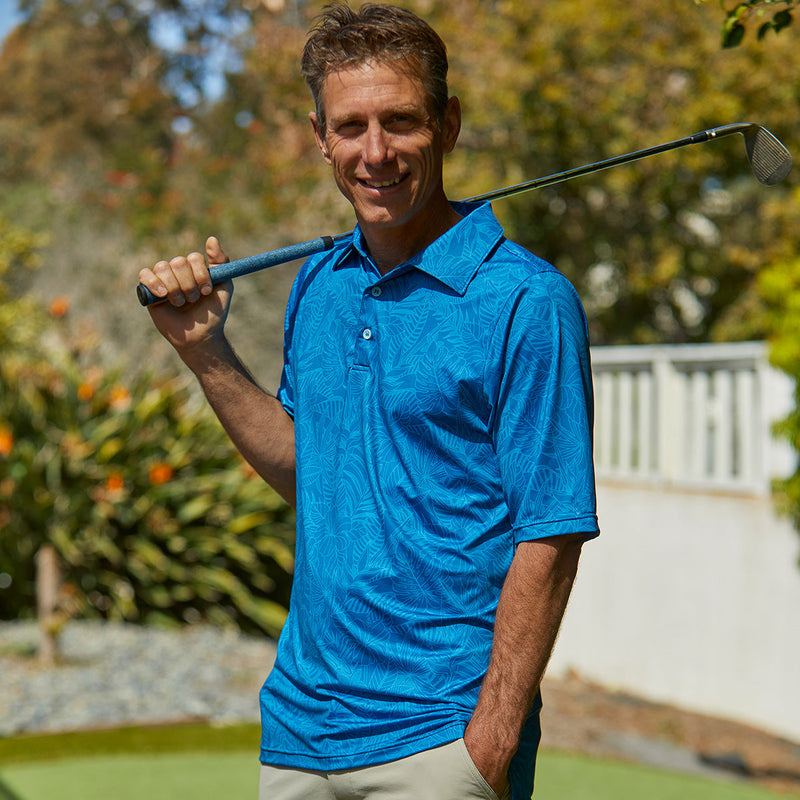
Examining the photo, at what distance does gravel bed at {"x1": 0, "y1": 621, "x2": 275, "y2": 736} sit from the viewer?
20.2 ft

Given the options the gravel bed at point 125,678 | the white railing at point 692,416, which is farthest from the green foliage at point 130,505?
the white railing at point 692,416

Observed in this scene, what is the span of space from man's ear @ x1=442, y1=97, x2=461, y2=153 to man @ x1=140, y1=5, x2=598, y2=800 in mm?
10

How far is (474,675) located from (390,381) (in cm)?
48

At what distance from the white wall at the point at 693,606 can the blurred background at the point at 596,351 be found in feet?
0.06

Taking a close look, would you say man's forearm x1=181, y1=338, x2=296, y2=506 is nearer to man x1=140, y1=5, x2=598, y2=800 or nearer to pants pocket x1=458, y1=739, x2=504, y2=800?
man x1=140, y1=5, x2=598, y2=800

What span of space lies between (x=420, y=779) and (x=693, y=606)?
228 inches

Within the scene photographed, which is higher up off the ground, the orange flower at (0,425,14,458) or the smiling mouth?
the smiling mouth

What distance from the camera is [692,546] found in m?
7.27

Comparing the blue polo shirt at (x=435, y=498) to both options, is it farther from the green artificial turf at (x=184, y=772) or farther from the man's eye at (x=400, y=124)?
the green artificial turf at (x=184, y=772)

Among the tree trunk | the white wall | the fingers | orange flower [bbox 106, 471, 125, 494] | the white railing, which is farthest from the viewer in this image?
orange flower [bbox 106, 471, 125, 494]

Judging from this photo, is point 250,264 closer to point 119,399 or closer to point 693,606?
point 693,606

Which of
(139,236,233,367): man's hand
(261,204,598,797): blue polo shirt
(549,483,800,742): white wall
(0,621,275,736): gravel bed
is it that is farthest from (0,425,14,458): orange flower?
(261,204,598,797): blue polo shirt

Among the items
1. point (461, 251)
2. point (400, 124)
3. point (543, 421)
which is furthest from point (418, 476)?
point (400, 124)

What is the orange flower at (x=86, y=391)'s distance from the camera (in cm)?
836
